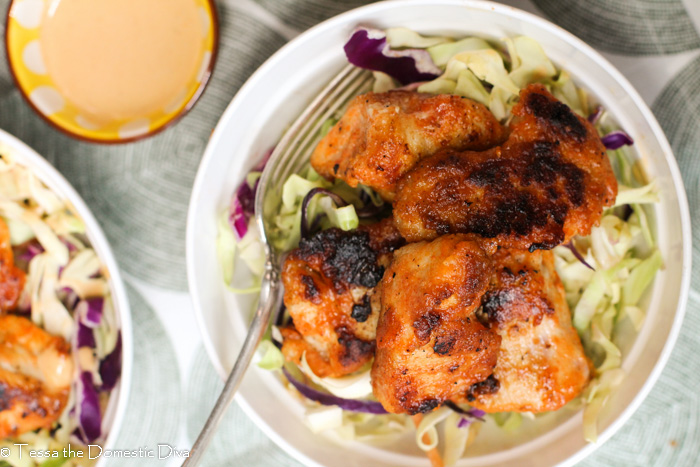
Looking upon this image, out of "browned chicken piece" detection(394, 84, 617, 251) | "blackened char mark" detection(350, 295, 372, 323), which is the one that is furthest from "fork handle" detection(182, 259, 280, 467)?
"browned chicken piece" detection(394, 84, 617, 251)

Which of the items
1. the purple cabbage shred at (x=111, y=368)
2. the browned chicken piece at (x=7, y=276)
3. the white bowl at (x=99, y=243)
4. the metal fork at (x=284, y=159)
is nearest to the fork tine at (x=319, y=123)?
the metal fork at (x=284, y=159)

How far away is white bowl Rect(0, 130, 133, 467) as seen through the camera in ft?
7.98

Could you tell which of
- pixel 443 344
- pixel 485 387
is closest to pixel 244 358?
pixel 443 344

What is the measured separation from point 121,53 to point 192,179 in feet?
2.11

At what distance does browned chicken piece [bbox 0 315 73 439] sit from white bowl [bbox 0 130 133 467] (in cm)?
30

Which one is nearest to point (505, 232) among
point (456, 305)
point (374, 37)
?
point (456, 305)

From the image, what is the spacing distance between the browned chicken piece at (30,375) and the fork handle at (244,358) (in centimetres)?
80

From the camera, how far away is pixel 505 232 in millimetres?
1904

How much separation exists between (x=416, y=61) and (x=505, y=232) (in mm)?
845

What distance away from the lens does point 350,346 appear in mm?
2203

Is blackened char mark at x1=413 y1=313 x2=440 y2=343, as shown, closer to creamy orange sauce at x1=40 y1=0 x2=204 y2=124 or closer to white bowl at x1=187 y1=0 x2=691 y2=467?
white bowl at x1=187 y1=0 x2=691 y2=467

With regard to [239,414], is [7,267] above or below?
above

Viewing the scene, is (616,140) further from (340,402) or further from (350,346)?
(340,402)

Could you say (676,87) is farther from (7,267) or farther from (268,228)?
(7,267)
